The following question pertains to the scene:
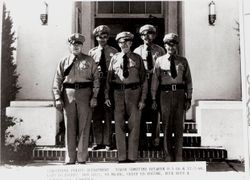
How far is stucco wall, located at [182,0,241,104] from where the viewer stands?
3.37 meters

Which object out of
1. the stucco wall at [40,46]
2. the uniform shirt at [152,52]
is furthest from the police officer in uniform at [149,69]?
the stucco wall at [40,46]

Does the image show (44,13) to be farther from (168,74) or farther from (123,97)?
(168,74)

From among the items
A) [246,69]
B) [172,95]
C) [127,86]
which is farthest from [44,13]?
[246,69]

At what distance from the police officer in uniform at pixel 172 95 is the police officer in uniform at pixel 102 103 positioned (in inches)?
14.6

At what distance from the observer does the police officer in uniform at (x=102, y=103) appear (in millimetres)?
2924

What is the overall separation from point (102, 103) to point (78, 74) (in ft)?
1.07

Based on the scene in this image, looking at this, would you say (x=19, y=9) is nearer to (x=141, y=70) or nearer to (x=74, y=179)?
(x=141, y=70)

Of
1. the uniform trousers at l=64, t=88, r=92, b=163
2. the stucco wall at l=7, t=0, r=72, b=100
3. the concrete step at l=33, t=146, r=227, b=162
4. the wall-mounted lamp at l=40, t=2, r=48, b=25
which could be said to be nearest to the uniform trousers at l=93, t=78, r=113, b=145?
the concrete step at l=33, t=146, r=227, b=162

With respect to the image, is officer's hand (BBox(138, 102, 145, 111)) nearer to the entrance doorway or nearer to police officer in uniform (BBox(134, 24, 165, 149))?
police officer in uniform (BBox(134, 24, 165, 149))

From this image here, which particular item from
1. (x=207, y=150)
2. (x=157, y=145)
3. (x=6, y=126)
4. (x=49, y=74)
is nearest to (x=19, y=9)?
(x=49, y=74)

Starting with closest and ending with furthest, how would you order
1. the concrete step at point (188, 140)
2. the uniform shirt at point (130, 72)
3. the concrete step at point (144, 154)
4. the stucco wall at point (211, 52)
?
the uniform shirt at point (130, 72), the concrete step at point (144, 154), the concrete step at point (188, 140), the stucco wall at point (211, 52)

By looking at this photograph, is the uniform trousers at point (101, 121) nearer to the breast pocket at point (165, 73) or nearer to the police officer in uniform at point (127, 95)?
the police officer in uniform at point (127, 95)

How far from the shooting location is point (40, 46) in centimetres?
339

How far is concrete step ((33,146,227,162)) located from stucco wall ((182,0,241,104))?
56cm
